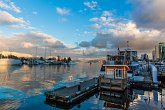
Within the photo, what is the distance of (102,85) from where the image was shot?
3600 cm

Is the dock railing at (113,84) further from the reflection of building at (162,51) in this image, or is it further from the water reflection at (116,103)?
the reflection of building at (162,51)

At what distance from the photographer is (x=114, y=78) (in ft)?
119

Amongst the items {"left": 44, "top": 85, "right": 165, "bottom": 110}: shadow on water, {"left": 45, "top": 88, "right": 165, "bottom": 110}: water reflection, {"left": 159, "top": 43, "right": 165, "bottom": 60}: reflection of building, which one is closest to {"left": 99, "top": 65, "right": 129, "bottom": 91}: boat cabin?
{"left": 44, "top": 85, "right": 165, "bottom": 110}: shadow on water

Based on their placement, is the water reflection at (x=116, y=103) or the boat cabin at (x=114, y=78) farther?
the boat cabin at (x=114, y=78)

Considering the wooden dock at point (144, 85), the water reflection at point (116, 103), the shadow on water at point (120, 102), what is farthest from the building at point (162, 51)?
the water reflection at point (116, 103)

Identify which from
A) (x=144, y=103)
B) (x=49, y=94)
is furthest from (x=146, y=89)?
(x=49, y=94)

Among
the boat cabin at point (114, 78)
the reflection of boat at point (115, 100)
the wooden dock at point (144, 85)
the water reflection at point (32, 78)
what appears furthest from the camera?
the water reflection at point (32, 78)

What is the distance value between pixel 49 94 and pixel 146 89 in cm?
2297

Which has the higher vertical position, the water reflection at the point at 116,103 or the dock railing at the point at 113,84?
the dock railing at the point at 113,84

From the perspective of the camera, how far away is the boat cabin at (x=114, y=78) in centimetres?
3416

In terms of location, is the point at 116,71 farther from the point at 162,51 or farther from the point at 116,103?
the point at 162,51

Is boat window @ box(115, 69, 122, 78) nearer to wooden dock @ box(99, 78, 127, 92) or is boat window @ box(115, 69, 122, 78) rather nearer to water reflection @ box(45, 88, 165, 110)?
wooden dock @ box(99, 78, 127, 92)

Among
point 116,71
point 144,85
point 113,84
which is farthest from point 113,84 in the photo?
point 144,85

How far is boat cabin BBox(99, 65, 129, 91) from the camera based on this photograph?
112 ft
